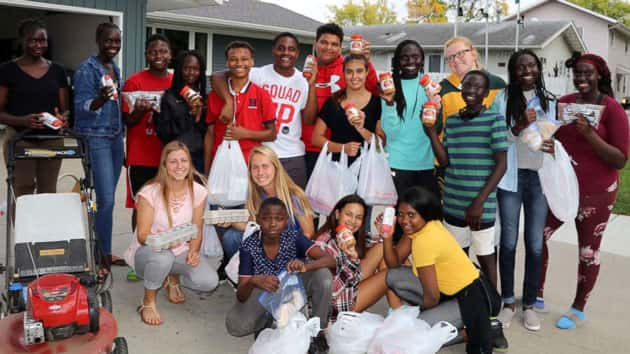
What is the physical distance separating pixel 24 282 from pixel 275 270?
1.40 m

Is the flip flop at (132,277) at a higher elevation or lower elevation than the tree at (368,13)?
lower

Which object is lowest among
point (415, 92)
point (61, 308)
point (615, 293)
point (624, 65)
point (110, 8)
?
point (615, 293)

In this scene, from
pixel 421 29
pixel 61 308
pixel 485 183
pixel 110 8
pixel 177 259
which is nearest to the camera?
pixel 61 308

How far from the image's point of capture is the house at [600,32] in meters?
39.7

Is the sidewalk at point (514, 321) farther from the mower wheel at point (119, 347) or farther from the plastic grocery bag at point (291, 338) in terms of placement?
the plastic grocery bag at point (291, 338)

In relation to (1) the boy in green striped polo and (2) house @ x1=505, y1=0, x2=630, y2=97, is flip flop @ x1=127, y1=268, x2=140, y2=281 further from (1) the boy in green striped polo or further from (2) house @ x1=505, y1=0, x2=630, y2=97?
(2) house @ x1=505, y1=0, x2=630, y2=97

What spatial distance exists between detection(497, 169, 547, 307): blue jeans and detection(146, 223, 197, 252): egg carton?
2.03 metres

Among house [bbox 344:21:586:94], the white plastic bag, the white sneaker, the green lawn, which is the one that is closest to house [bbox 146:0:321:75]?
the green lawn

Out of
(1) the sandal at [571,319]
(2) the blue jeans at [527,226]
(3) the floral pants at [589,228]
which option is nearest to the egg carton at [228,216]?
(2) the blue jeans at [527,226]

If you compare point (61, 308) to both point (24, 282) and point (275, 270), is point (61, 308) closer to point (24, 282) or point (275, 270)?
point (24, 282)

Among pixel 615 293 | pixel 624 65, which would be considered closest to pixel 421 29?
pixel 624 65

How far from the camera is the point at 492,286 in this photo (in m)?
3.68

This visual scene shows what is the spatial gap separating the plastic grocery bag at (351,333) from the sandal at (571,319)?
1.39 metres

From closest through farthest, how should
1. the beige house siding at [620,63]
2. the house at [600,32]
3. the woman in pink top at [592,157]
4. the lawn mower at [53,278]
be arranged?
1. the lawn mower at [53,278]
2. the woman in pink top at [592,157]
3. the house at [600,32]
4. the beige house siding at [620,63]
